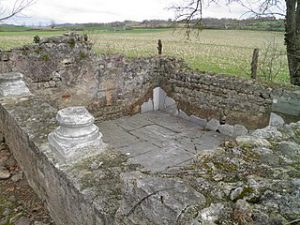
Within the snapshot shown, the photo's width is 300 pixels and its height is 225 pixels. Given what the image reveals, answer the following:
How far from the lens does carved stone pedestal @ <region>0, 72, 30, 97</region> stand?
4.14 meters

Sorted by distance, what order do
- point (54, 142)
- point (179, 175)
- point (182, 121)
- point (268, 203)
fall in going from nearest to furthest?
1. point (268, 203)
2. point (179, 175)
3. point (54, 142)
4. point (182, 121)

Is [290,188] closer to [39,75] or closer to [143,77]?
[39,75]

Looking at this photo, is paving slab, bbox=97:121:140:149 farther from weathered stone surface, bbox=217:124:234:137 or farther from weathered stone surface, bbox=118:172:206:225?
weathered stone surface, bbox=118:172:206:225

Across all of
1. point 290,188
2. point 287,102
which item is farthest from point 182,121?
point 290,188

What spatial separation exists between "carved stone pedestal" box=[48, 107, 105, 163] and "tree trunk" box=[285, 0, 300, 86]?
665cm

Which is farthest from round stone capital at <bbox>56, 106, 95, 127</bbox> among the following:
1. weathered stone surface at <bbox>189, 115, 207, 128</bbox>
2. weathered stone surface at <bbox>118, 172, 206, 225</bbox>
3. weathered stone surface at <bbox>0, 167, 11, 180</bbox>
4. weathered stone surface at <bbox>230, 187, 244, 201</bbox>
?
weathered stone surface at <bbox>189, 115, 207, 128</bbox>

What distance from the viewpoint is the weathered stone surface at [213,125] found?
6984mm

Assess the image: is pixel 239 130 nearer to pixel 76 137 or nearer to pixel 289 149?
pixel 289 149

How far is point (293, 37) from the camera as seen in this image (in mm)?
7473

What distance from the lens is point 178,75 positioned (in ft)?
25.4

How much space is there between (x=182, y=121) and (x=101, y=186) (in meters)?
5.85

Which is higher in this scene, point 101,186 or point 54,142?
point 54,142

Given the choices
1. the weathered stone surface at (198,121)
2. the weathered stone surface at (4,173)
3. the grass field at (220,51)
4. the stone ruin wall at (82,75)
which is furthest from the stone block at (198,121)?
the weathered stone surface at (4,173)

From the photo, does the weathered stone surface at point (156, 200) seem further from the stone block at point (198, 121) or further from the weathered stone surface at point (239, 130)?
the stone block at point (198, 121)
